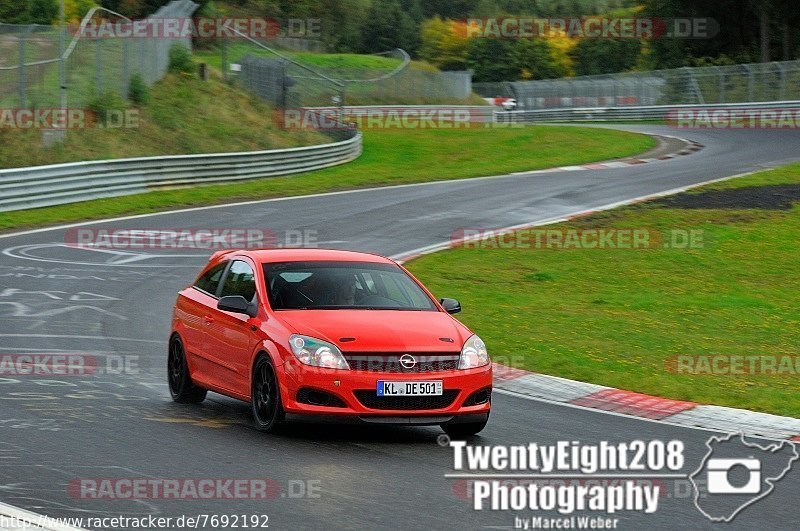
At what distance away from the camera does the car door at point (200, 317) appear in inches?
448

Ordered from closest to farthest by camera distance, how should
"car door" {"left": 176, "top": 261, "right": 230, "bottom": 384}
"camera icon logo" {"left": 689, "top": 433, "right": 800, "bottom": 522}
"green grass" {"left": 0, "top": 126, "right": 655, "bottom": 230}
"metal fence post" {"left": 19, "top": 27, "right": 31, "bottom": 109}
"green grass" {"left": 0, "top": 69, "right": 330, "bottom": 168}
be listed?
"camera icon logo" {"left": 689, "top": 433, "right": 800, "bottom": 522} → "car door" {"left": 176, "top": 261, "right": 230, "bottom": 384} → "green grass" {"left": 0, "top": 126, "right": 655, "bottom": 230} → "metal fence post" {"left": 19, "top": 27, "right": 31, "bottom": 109} → "green grass" {"left": 0, "top": 69, "right": 330, "bottom": 168}

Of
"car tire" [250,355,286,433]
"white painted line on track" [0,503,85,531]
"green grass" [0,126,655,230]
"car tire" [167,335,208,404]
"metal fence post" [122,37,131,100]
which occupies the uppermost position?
"metal fence post" [122,37,131,100]

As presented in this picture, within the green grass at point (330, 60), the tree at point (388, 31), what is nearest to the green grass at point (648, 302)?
the green grass at point (330, 60)

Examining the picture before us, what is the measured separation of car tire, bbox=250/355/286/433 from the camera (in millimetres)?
9828

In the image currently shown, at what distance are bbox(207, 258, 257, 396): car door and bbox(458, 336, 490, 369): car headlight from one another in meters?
1.68

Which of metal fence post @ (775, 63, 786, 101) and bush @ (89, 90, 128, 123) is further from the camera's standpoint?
metal fence post @ (775, 63, 786, 101)

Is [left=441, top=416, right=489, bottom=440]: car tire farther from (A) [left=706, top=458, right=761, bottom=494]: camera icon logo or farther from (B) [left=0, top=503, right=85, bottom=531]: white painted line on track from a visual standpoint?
(B) [left=0, top=503, right=85, bottom=531]: white painted line on track

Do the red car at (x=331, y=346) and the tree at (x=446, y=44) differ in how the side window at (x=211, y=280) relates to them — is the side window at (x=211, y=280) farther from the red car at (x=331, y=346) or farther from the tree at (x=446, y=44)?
the tree at (x=446, y=44)

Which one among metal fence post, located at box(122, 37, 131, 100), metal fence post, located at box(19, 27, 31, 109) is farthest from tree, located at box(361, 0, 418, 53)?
metal fence post, located at box(19, 27, 31, 109)

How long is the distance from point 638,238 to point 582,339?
405 inches

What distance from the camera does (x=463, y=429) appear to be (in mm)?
10164

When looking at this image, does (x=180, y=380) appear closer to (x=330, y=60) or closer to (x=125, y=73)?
(x=125, y=73)

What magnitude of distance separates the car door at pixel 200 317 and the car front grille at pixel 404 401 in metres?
2.09

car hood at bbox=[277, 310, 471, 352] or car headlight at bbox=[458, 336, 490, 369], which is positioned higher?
car hood at bbox=[277, 310, 471, 352]
